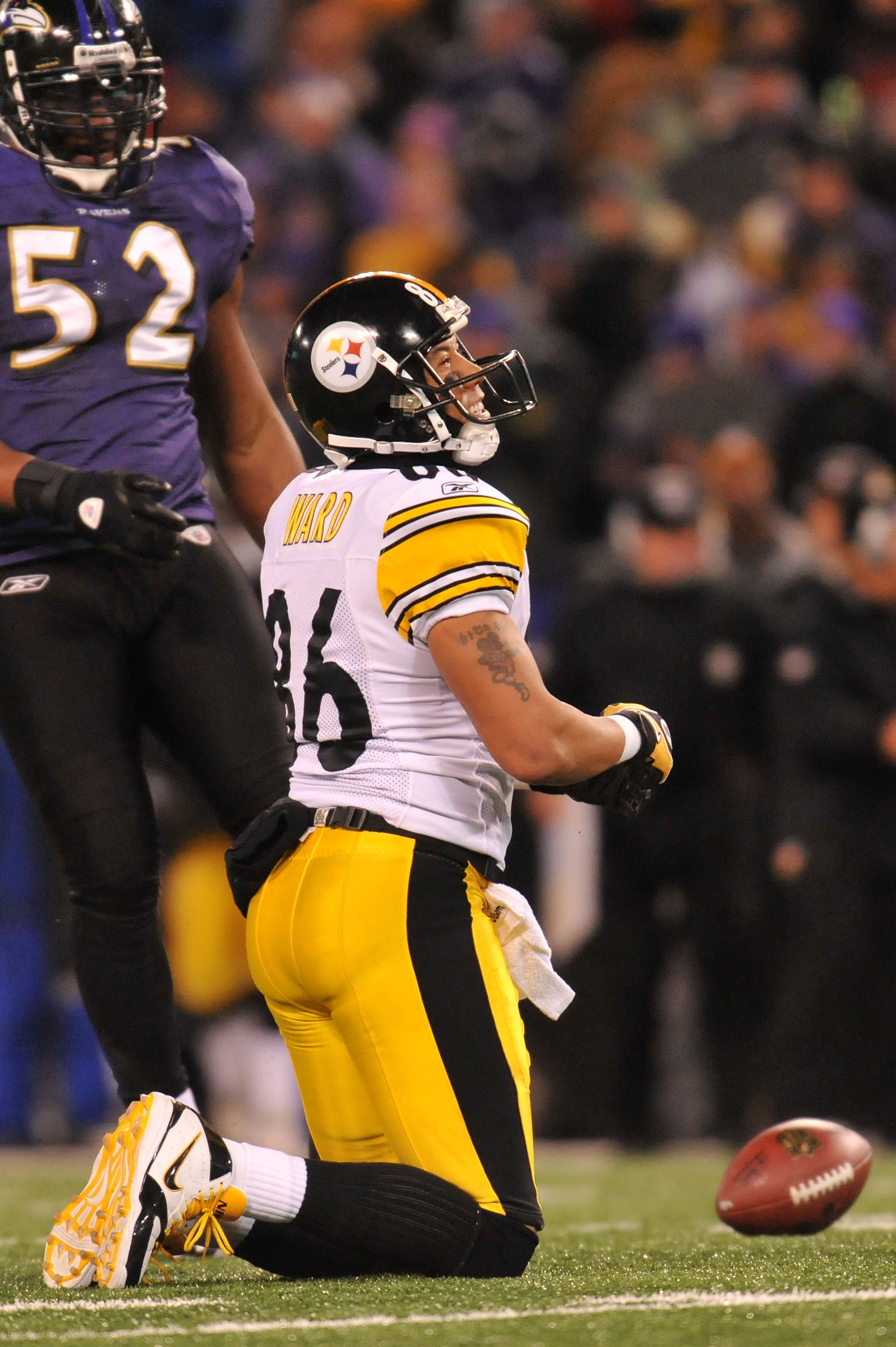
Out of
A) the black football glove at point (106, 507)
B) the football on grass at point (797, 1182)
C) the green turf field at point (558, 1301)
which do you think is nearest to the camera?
Answer: the green turf field at point (558, 1301)

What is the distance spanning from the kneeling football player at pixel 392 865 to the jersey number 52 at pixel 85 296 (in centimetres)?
47

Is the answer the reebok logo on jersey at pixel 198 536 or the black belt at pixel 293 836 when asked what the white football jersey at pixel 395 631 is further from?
the reebok logo on jersey at pixel 198 536

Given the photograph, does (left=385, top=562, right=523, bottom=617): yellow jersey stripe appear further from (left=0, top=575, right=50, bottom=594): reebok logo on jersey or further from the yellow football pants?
(left=0, top=575, right=50, bottom=594): reebok logo on jersey

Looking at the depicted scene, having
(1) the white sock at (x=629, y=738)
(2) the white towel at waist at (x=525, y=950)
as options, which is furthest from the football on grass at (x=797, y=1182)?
(1) the white sock at (x=629, y=738)

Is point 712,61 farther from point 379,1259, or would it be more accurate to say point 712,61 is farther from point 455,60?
point 379,1259

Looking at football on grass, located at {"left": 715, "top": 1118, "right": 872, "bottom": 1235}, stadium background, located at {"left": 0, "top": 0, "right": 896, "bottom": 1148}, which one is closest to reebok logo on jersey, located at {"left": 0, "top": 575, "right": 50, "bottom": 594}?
football on grass, located at {"left": 715, "top": 1118, "right": 872, "bottom": 1235}

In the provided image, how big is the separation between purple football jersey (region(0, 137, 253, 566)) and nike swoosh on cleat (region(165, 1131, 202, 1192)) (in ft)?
3.56

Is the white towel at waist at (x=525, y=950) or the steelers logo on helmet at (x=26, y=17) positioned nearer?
the white towel at waist at (x=525, y=950)

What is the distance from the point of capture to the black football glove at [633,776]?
114 inches

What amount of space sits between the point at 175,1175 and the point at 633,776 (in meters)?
0.85

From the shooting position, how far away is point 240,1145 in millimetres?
2777

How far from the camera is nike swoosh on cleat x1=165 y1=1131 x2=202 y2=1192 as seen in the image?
8.73 ft

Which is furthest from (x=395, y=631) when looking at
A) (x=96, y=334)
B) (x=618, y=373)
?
(x=618, y=373)

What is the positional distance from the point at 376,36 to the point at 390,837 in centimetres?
811
